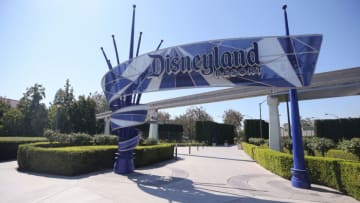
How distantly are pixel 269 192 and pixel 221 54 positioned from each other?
17.4ft

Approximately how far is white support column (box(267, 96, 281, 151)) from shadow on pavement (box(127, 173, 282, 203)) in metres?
10.1

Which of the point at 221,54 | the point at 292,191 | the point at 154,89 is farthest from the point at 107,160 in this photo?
the point at 292,191

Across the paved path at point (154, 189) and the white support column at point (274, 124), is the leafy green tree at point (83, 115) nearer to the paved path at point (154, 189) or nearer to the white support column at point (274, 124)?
the paved path at point (154, 189)

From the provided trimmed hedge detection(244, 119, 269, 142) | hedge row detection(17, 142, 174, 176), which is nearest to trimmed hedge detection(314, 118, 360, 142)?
trimmed hedge detection(244, 119, 269, 142)

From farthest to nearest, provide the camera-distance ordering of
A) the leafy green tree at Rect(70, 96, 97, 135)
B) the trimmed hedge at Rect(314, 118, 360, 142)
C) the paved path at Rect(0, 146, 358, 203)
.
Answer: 1. the leafy green tree at Rect(70, 96, 97, 135)
2. the trimmed hedge at Rect(314, 118, 360, 142)
3. the paved path at Rect(0, 146, 358, 203)

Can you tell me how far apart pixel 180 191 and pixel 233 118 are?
2111 inches

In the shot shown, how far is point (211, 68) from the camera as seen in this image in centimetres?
902

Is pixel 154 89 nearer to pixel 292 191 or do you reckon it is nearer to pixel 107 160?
pixel 107 160

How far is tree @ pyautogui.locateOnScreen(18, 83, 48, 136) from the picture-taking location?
105ft

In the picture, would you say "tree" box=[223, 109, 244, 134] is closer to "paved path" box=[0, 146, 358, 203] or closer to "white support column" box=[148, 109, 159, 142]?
"white support column" box=[148, 109, 159, 142]

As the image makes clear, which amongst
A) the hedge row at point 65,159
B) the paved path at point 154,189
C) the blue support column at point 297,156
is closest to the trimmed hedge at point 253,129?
the paved path at point 154,189

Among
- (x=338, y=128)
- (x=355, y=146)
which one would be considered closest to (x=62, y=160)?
(x=355, y=146)

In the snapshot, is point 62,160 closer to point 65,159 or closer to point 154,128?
point 65,159

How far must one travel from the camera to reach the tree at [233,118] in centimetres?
5944
